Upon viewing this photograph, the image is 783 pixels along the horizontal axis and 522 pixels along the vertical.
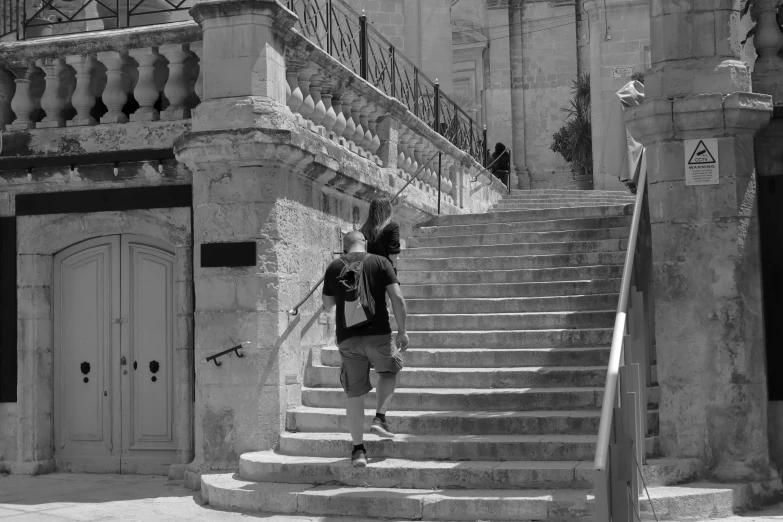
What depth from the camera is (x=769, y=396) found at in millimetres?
7914

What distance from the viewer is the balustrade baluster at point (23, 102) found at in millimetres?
9953

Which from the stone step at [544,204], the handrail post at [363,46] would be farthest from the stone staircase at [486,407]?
the stone step at [544,204]

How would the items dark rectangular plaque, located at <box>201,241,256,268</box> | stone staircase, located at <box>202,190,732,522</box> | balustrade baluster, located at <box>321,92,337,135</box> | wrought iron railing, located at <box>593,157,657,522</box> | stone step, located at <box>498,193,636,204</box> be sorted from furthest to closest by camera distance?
1. stone step, located at <box>498,193,636,204</box>
2. balustrade baluster, located at <box>321,92,337,135</box>
3. dark rectangular plaque, located at <box>201,241,256,268</box>
4. stone staircase, located at <box>202,190,732,522</box>
5. wrought iron railing, located at <box>593,157,657,522</box>

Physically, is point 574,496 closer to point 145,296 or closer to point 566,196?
point 145,296

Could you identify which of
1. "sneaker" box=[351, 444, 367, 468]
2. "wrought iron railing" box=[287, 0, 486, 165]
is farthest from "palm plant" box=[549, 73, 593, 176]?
"sneaker" box=[351, 444, 367, 468]

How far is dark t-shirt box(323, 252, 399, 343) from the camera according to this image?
25.7ft

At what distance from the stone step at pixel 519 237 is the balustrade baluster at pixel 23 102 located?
4.73 m

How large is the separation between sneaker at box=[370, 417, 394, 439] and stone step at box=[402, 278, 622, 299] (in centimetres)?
288

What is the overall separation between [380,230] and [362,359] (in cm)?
150

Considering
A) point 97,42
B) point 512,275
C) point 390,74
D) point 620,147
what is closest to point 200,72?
point 97,42

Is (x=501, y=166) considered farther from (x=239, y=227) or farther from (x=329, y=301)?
(x=329, y=301)

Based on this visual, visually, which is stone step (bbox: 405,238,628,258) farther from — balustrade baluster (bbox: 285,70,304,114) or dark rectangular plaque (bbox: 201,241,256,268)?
dark rectangular plaque (bbox: 201,241,256,268)

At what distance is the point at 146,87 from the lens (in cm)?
955

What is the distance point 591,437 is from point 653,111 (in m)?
2.52
